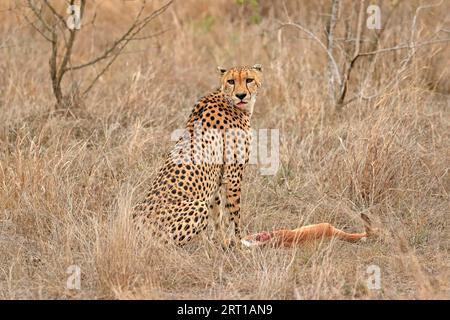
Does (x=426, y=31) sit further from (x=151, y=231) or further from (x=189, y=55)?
(x=151, y=231)

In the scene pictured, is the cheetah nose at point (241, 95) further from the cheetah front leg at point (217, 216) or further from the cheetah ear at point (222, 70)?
the cheetah front leg at point (217, 216)

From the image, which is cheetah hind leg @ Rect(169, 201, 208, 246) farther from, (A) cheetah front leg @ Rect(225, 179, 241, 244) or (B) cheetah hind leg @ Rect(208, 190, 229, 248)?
(A) cheetah front leg @ Rect(225, 179, 241, 244)

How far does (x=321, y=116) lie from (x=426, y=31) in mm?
2008

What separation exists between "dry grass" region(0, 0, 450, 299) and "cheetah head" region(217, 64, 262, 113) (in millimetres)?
696

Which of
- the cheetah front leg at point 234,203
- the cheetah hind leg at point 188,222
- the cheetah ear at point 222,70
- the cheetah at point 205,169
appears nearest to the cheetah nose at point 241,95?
the cheetah at point 205,169

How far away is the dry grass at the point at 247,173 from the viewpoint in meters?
4.17

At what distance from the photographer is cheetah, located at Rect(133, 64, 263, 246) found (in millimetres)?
4512

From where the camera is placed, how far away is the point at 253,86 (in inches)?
193

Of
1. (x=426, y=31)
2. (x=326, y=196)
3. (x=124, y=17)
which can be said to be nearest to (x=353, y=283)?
(x=326, y=196)

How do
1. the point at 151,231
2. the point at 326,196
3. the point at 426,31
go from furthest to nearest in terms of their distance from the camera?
the point at 426,31 < the point at 326,196 < the point at 151,231

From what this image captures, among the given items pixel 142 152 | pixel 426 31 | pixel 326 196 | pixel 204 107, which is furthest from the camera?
pixel 426 31

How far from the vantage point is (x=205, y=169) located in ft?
15.5

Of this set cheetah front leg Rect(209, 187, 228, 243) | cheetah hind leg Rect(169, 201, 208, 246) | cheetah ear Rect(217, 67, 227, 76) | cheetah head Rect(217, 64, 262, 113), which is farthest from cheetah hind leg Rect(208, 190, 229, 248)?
cheetah ear Rect(217, 67, 227, 76)

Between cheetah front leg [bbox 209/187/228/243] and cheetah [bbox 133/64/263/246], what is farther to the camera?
cheetah front leg [bbox 209/187/228/243]
